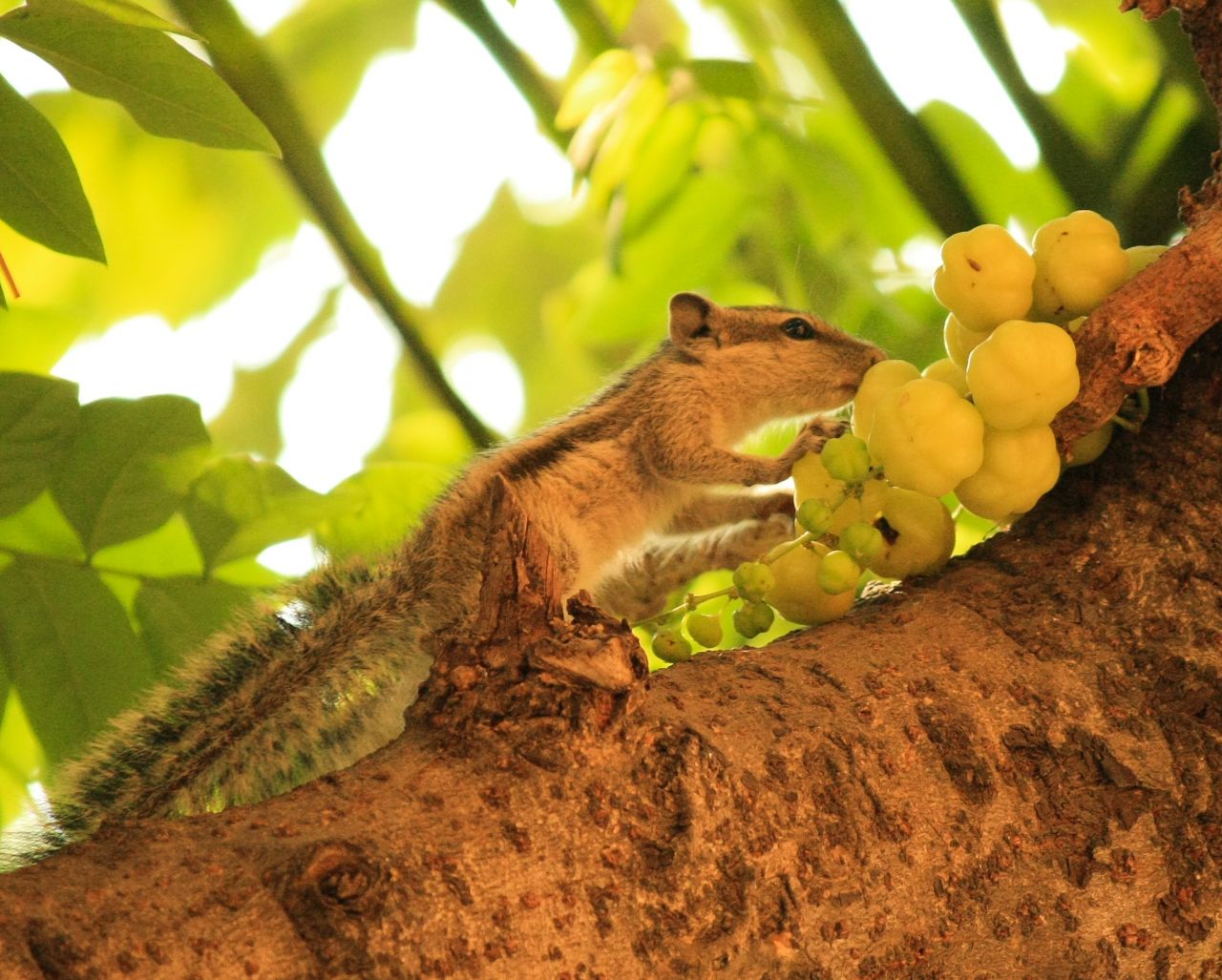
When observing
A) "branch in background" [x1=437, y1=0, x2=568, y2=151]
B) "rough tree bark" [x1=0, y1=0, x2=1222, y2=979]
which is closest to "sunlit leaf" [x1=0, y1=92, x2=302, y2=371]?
"branch in background" [x1=437, y1=0, x2=568, y2=151]

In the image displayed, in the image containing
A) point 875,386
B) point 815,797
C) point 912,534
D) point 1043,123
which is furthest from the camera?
point 1043,123

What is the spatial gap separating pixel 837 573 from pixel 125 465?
0.97 meters

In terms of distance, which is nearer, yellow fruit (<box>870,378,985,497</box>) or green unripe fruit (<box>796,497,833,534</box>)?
yellow fruit (<box>870,378,985,497</box>)

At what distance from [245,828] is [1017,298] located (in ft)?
3.34

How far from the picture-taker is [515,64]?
2.77 m

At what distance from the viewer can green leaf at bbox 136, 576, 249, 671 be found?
6.03 feet

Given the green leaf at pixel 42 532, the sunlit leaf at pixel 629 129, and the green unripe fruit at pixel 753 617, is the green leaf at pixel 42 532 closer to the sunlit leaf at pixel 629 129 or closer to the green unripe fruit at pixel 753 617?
the green unripe fruit at pixel 753 617

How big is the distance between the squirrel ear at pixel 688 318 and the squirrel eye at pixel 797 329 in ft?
0.54

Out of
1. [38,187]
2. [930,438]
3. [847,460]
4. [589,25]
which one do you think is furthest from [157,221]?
[930,438]

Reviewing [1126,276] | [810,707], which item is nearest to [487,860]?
[810,707]

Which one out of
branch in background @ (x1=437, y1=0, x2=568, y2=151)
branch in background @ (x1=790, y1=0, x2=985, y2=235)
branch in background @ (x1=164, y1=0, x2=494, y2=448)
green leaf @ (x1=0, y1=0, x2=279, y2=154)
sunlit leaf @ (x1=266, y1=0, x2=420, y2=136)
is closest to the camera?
green leaf @ (x1=0, y1=0, x2=279, y2=154)

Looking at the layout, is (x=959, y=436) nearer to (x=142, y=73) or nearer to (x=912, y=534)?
(x=912, y=534)

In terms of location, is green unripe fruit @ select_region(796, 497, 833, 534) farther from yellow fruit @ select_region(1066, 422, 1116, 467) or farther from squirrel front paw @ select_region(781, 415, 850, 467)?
squirrel front paw @ select_region(781, 415, 850, 467)

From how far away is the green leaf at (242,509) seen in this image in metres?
1.89
